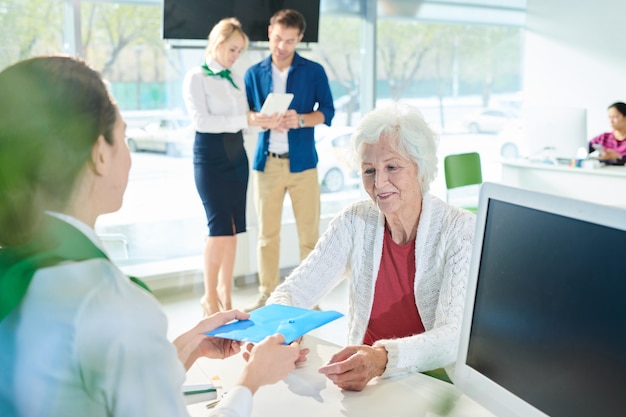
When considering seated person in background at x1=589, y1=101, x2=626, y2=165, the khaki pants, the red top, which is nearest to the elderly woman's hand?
the red top

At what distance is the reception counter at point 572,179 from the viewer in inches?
204

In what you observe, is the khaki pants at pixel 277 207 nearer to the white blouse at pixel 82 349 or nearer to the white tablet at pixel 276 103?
the white tablet at pixel 276 103

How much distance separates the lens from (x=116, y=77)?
4.76 meters

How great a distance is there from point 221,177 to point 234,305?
101 cm

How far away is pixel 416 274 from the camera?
2068 mm

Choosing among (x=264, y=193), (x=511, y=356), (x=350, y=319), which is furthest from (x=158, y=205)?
(x=511, y=356)

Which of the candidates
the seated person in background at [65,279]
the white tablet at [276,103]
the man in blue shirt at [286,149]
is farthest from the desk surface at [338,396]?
the man in blue shirt at [286,149]

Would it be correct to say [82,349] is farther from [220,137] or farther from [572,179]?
[572,179]

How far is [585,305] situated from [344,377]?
2.34 ft

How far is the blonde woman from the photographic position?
4176 millimetres

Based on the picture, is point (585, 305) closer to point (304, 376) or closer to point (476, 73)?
point (304, 376)

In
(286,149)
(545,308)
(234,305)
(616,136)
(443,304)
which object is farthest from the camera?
(616,136)

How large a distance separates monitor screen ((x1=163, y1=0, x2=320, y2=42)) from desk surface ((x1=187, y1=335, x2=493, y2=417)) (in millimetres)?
3449

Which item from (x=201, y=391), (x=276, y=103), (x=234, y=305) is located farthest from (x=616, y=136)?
(x=201, y=391)
